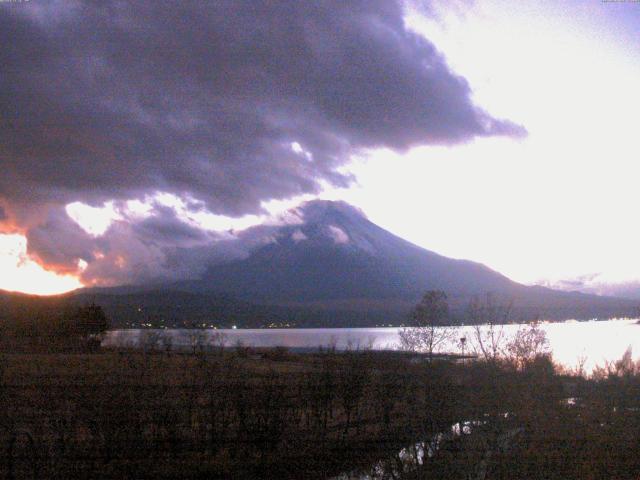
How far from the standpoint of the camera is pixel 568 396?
1495 centimetres

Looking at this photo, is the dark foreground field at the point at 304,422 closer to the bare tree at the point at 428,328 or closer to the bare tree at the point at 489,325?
the bare tree at the point at 489,325

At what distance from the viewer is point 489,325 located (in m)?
23.0

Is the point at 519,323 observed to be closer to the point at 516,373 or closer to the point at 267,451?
the point at 516,373

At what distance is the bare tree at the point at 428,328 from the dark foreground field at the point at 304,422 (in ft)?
16.9

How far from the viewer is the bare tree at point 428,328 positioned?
20.3 meters

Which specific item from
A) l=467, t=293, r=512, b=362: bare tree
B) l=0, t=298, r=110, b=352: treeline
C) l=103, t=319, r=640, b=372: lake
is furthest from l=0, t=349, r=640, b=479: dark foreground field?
l=467, t=293, r=512, b=362: bare tree

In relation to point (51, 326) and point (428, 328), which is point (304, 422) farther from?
point (51, 326)

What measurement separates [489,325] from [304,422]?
12.1 meters

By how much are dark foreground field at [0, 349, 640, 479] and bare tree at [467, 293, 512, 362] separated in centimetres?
480

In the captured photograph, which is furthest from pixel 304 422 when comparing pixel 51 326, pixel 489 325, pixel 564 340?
pixel 564 340

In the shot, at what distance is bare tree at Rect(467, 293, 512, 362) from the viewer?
2008 centimetres

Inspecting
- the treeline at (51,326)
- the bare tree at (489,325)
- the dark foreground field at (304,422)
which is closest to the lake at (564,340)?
the bare tree at (489,325)

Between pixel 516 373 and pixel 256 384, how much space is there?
6818mm

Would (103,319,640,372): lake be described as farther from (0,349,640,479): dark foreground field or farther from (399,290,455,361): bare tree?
(0,349,640,479): dark foreground field
